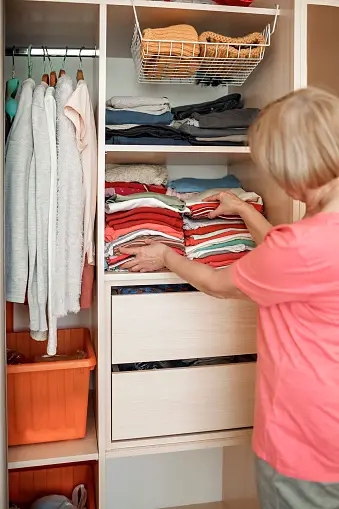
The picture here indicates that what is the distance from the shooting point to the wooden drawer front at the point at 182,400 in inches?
68.3

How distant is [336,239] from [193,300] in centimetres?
69

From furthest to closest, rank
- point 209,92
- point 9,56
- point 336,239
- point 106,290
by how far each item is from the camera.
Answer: point 209,92 < point 9,56 < point 106,290 < point 336,239

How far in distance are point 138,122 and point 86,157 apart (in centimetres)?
22

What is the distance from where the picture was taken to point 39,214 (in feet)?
5.22

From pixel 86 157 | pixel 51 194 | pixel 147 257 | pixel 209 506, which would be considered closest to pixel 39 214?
pixel 51 194

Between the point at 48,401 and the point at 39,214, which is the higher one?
the point at 39,214

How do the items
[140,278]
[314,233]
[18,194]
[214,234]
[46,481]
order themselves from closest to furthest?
[314,233] → [18,194] → [140,278] → [214,234] → [46,481]

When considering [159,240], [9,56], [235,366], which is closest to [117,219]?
[159,240]

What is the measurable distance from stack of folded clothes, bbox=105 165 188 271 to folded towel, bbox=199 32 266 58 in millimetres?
475

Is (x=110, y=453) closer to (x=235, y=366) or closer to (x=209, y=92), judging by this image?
(x=235, y=366)

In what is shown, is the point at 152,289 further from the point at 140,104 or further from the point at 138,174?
the point at 140,104

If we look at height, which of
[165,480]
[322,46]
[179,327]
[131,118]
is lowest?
[165,480]

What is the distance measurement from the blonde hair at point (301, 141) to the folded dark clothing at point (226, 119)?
55 centimetres

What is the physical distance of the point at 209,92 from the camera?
7.11 ft
